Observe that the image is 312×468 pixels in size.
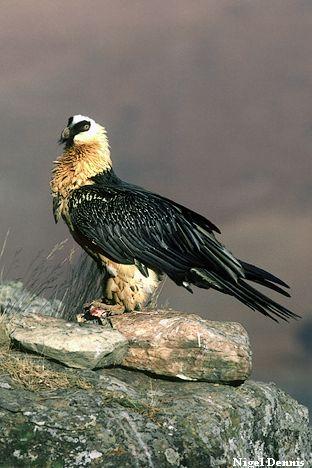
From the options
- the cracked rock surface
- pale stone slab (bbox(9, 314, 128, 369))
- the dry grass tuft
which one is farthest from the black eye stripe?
the dry grass tuft

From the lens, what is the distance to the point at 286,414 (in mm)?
9289

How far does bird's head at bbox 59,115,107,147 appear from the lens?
10562mm

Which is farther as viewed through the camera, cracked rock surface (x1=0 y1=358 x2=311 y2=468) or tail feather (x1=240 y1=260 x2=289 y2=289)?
tail feather (x1=240 y1=260 x2=289 y2=289)

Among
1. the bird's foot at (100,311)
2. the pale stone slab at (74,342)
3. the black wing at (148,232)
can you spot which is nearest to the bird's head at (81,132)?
the black wing at (148,232)

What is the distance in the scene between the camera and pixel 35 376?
7988mm

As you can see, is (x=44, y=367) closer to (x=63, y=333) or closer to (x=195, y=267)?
(x=63, y=333)

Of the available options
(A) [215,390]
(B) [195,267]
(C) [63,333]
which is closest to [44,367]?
(C) [63,333]

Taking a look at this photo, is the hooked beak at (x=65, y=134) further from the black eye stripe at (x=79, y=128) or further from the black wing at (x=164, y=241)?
the black wing at (x=164, y=241)

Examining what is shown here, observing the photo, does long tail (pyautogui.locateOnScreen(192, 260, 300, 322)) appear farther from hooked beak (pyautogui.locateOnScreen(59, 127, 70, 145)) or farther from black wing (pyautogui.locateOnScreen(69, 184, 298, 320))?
hooked beak (pyautogui.locateOnScreen(59, 127, 70, 145))

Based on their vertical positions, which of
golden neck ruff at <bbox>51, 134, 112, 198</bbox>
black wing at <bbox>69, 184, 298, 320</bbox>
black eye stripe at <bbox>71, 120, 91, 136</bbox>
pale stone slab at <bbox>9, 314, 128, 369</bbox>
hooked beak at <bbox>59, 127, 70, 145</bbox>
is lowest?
pale stone slab at <bbox>9, 314, 128, 369</bbox>

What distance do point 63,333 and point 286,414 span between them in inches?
103

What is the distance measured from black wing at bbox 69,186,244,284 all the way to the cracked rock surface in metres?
1.41

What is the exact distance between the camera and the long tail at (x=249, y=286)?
32.0 ft

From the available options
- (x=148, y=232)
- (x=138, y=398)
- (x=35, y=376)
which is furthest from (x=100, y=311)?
(x=138, y=398)
